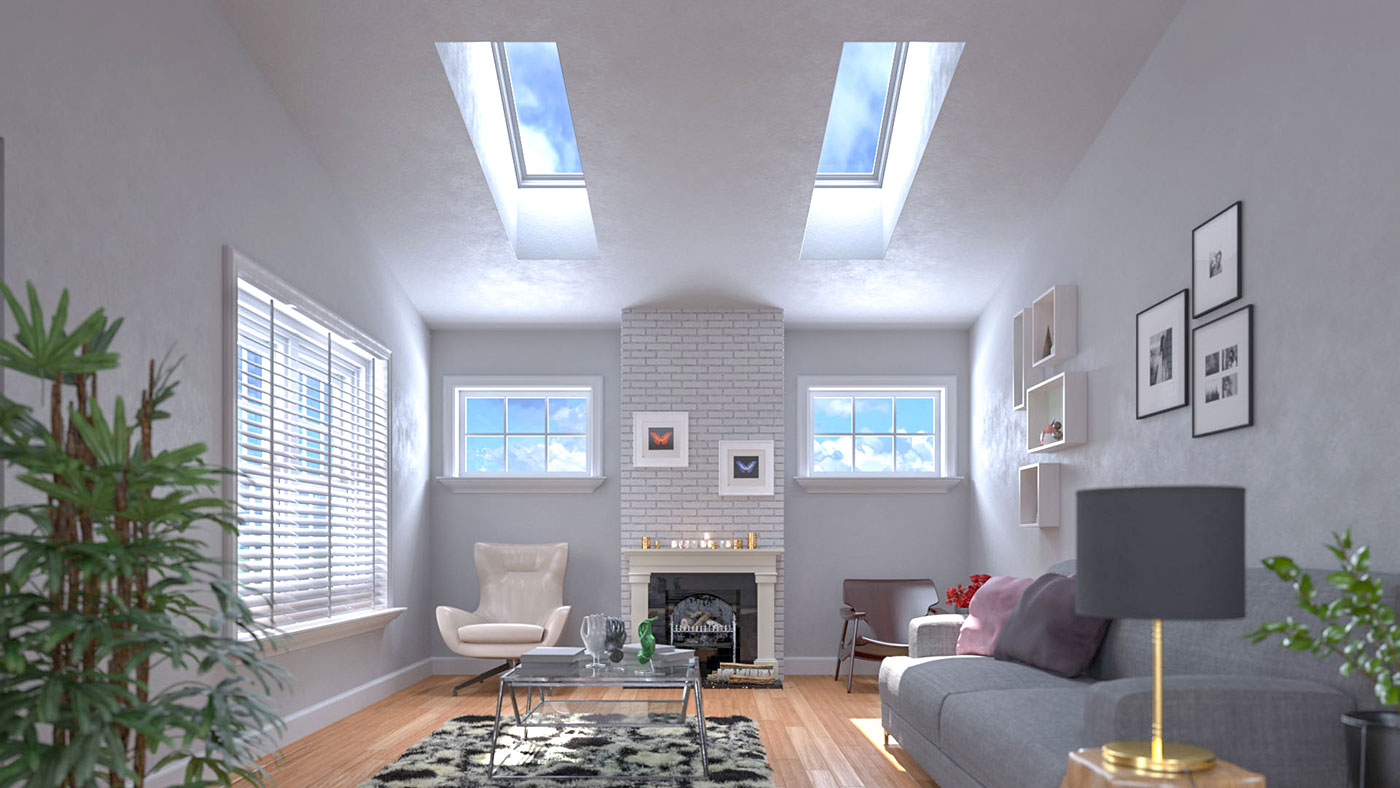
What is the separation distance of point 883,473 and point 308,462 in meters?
4.19

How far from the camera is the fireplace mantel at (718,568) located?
7875mm

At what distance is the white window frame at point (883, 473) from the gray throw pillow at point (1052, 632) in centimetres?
342

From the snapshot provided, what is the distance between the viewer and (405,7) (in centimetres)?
496

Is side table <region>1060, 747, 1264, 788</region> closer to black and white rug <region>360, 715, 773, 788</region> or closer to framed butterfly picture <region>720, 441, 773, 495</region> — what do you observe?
black and white rug <region>360, 715, 773, 788</region>

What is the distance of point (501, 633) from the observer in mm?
7223

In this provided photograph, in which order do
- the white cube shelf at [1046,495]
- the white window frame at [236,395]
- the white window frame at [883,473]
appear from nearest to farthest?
the white window frame at [236,395]
the white cube shelf at [1046,495]
the white window frame at [883,473]

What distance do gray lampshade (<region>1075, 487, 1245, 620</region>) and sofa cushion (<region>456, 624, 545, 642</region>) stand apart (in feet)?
17.2

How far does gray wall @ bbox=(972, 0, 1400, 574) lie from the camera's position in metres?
3.37

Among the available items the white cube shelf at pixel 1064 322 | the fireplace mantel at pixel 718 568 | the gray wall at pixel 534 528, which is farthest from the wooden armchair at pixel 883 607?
the white cube shelf at pixel 1064 322

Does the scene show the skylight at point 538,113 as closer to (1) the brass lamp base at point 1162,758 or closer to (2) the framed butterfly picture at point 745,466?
(2) the framed butterfly picture at point 745,466

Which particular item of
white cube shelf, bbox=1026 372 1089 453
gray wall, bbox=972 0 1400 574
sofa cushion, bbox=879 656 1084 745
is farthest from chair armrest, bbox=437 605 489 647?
gray wall, bbox=972 0 1400 574

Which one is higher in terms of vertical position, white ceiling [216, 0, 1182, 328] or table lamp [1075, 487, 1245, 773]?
white ceiling [216, 0, 1182, 328]

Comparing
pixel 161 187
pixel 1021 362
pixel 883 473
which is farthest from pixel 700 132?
pixel 883 473

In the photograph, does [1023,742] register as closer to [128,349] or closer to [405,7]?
[128,349]
